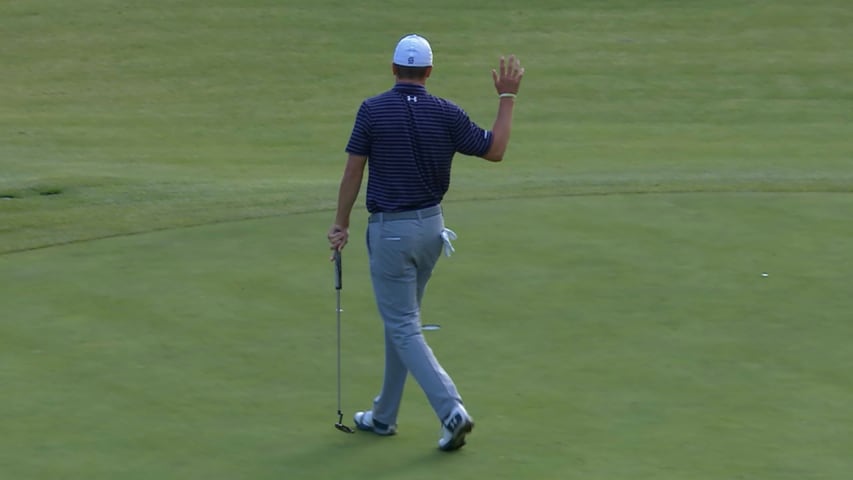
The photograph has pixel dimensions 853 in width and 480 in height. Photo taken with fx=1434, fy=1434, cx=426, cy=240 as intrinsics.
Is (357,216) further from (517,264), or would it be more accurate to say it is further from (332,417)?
(332,417)

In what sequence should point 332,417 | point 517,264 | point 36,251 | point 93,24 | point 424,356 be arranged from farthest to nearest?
point 93,24 → point 36,251 → point 517,264 → point 332,417 → point 424,356

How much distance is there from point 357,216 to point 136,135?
7.62m

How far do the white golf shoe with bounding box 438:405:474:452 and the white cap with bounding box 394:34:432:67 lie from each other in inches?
63.2

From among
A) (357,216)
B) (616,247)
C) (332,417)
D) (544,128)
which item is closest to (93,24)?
(544,128)

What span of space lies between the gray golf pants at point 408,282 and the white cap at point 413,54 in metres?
0.69

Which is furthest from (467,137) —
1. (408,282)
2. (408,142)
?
(408,282)

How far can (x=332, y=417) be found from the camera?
7195mm

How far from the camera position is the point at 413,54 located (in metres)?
6.66

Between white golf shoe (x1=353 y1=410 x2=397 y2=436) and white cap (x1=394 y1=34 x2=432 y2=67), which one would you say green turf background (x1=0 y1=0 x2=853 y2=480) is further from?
white cap (x1=394 y1=34 x2=432 y2=67)

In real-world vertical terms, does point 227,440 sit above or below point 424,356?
below

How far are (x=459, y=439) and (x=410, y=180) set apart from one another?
1220 mm

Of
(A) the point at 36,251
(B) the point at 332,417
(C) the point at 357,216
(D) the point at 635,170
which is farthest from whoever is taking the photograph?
(D) the point at 635,170

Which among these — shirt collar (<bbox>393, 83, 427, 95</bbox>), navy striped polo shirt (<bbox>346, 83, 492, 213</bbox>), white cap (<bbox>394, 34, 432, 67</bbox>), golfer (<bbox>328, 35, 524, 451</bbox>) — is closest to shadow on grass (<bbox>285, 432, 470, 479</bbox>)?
golfer (<bbox>328, 35, 524, 451</bbox>)

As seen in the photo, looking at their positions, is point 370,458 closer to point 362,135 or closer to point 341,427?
point 341,427
